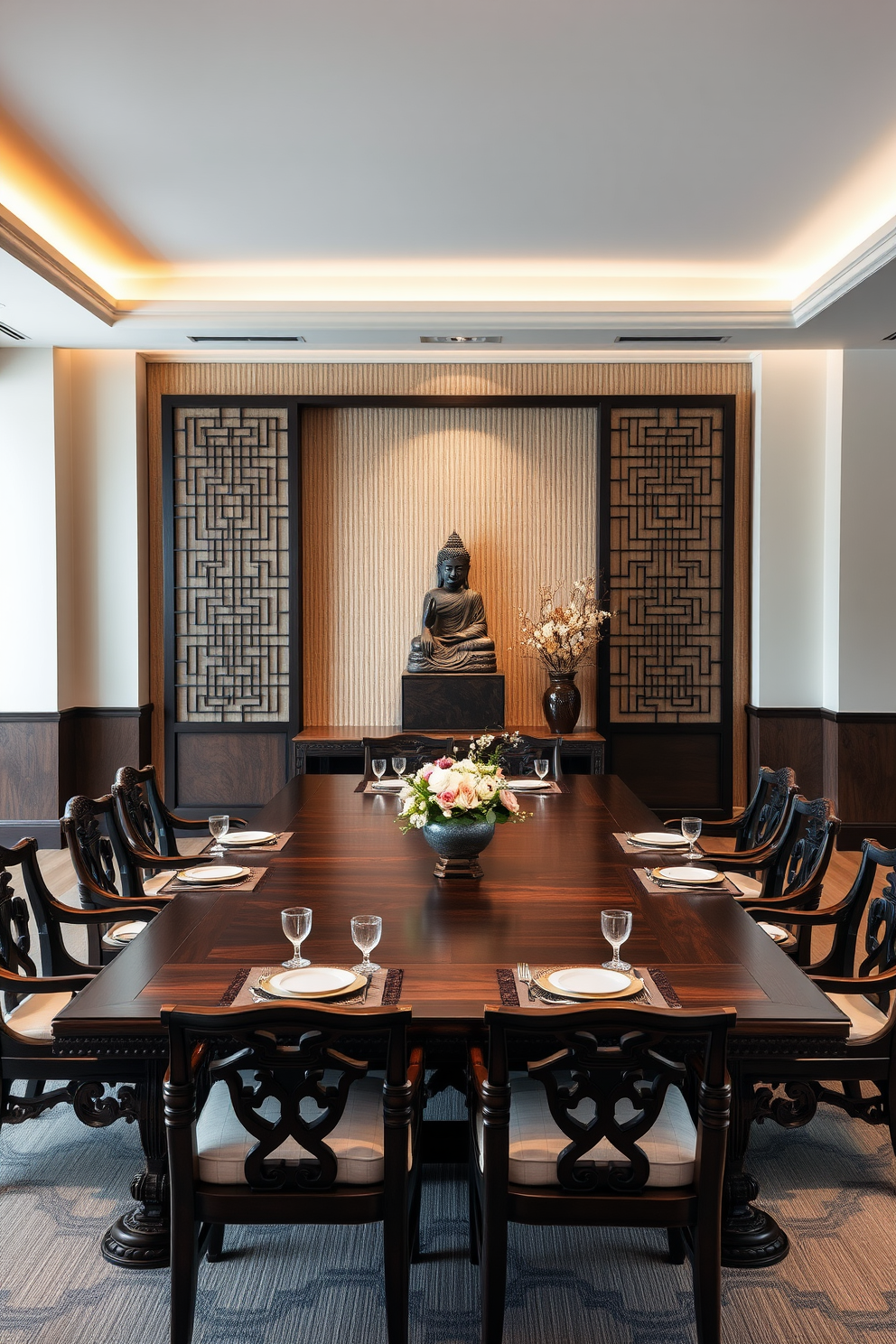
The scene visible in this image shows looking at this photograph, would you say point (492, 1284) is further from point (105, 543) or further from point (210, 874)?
point (105, 543)

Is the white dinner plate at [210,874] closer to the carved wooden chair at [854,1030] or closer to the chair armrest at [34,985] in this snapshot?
the chair armrest at [34,985]

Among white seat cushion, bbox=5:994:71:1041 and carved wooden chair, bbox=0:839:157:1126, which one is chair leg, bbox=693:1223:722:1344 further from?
white seat cushion, bbox=5:994:71:1041

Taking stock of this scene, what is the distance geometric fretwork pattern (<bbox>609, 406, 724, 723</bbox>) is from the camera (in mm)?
6199

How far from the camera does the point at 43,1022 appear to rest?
2.44 meters

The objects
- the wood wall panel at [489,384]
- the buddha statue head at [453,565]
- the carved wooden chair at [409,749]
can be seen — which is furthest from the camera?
the wood wall panel at [489,384]

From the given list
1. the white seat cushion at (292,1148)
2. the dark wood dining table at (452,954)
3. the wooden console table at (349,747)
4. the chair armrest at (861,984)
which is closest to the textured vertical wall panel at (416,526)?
the wooden console table at (349,747)

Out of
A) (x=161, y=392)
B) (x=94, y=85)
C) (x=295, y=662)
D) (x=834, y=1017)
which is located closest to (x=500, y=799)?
(x=834, y=1017)

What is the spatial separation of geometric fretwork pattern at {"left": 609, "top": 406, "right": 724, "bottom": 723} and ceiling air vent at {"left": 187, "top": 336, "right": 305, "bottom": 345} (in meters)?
1.94

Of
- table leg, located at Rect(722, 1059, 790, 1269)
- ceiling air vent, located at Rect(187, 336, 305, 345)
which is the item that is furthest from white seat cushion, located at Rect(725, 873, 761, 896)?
ceiling air vent, located at Rect(187, 336, 305, 345)

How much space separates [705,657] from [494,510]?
1.57 metres

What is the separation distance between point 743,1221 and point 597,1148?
2.14 feet

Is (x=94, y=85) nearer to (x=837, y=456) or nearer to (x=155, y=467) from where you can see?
(x=155, y=467)

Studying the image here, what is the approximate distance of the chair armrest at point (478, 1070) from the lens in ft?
5.85

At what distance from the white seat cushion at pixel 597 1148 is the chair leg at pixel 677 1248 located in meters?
0.43
